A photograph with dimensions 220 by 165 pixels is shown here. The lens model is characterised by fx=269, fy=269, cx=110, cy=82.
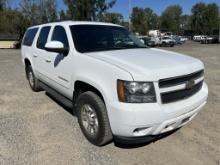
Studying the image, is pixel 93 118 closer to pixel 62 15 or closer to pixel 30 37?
pixel 30 37

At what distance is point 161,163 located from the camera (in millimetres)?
3621

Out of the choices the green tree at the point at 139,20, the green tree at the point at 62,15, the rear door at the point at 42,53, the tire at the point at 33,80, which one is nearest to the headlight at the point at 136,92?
the rear door at the point at 42,53

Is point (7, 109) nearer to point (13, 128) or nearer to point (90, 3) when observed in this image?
point (13, 128)

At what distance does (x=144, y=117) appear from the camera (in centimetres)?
329

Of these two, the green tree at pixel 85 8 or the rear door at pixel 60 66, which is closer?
the rear door at pixel 60 66

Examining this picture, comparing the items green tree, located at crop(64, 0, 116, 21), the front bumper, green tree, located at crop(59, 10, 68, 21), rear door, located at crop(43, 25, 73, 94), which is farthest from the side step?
green tree, located at crop(59, 10, 68, 21)

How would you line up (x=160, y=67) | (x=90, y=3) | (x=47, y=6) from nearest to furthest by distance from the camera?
1. (x=160, y=67)
2. (x=90, y=3)
3. (x=47, y=6)

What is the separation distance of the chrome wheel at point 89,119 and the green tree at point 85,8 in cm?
3070

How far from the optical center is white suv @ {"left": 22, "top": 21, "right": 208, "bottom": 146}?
332 cm

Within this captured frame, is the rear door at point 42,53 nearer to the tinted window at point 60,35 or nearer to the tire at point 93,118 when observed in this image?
the tinted window at point 60,35

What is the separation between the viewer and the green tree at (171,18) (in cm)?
8669

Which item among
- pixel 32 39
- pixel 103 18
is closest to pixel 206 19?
pixel 103 18

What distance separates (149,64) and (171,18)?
3469 inches

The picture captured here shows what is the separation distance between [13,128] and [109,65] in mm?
2375
